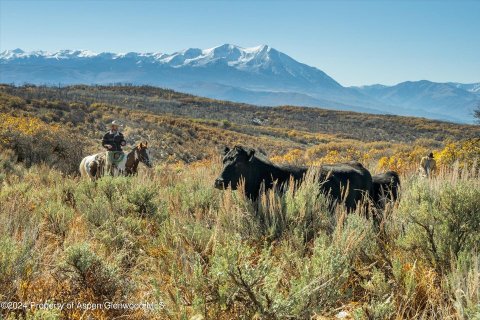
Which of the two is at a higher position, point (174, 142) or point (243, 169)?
point (243, 169)

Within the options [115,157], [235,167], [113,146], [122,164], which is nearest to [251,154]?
[235,167]

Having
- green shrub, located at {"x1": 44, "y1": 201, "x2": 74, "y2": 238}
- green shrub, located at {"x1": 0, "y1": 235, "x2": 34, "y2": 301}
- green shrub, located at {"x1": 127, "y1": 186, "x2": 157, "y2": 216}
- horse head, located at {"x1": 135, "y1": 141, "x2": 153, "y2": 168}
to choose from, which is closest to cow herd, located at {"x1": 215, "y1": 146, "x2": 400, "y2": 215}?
green shrub, located at {"x1": 127, "y1": 186, "x2": 157, "y2": 216}

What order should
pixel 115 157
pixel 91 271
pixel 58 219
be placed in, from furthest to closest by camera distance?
1. pixel 115 157
2. pixel 58 219
3. pixel 91 271

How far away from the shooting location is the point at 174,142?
33.5 metres

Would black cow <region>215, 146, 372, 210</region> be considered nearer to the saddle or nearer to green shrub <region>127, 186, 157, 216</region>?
green shrub <region>127, 186, 157, 216</region>

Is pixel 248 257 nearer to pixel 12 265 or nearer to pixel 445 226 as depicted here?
pixel 445 226

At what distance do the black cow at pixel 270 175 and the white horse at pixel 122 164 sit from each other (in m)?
5.35

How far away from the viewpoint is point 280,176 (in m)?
6.53

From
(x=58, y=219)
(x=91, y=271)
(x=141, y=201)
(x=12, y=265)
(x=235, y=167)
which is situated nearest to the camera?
(x=12, y=265)

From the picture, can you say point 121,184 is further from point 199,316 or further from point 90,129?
point 90,129

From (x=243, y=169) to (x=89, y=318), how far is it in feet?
12.1

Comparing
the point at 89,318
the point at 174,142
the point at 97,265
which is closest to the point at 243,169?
the point at 97,265

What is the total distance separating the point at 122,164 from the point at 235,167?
606 centimetres

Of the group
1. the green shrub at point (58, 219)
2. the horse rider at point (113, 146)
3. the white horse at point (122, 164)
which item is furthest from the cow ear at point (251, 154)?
the horse rider at point (113, 146)
